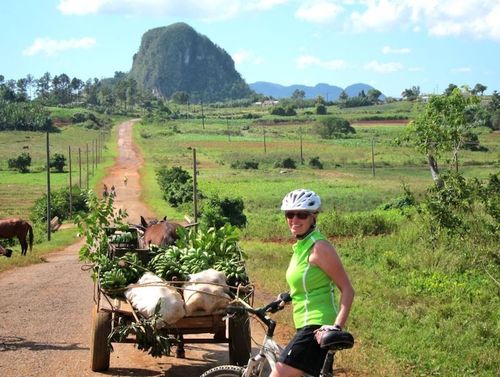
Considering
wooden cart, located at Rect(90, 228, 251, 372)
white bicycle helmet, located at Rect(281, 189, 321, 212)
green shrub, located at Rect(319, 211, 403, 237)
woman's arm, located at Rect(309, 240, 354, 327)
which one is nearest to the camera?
woman's arm, located at Rect(309, 240, 354, 327)

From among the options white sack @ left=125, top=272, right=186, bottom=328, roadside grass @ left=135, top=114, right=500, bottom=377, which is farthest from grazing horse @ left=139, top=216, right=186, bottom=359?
roadside grass @ left=135, top=114, right=500, bottom=377

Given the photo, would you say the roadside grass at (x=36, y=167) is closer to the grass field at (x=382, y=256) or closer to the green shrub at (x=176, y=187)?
the grass field at (x=382, y=256)

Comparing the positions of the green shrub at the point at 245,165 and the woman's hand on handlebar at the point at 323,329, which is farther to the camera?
the green shrub at the point at 245,165

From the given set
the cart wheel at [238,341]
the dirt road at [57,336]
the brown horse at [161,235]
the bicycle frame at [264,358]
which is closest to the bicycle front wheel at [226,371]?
the bicycle frame at [264,358]

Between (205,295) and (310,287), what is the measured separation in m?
2.66

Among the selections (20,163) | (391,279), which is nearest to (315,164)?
(20,163)

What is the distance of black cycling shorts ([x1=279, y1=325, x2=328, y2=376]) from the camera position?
195 inches

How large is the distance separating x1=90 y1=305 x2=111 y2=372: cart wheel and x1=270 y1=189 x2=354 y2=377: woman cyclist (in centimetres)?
356

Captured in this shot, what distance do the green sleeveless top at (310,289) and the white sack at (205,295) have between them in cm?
247

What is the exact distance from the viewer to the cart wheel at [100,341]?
26.5 feet

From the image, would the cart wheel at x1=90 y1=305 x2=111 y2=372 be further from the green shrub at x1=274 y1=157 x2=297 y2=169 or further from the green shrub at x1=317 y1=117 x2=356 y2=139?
the green shrub at x1=317 y1=117 x2=356 y2=139

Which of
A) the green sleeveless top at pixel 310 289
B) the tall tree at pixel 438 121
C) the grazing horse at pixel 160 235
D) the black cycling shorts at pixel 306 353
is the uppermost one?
the tall tree at pixel 438 121

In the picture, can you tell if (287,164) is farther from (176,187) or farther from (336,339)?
(336,339)

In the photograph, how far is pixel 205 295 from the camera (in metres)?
7.45
